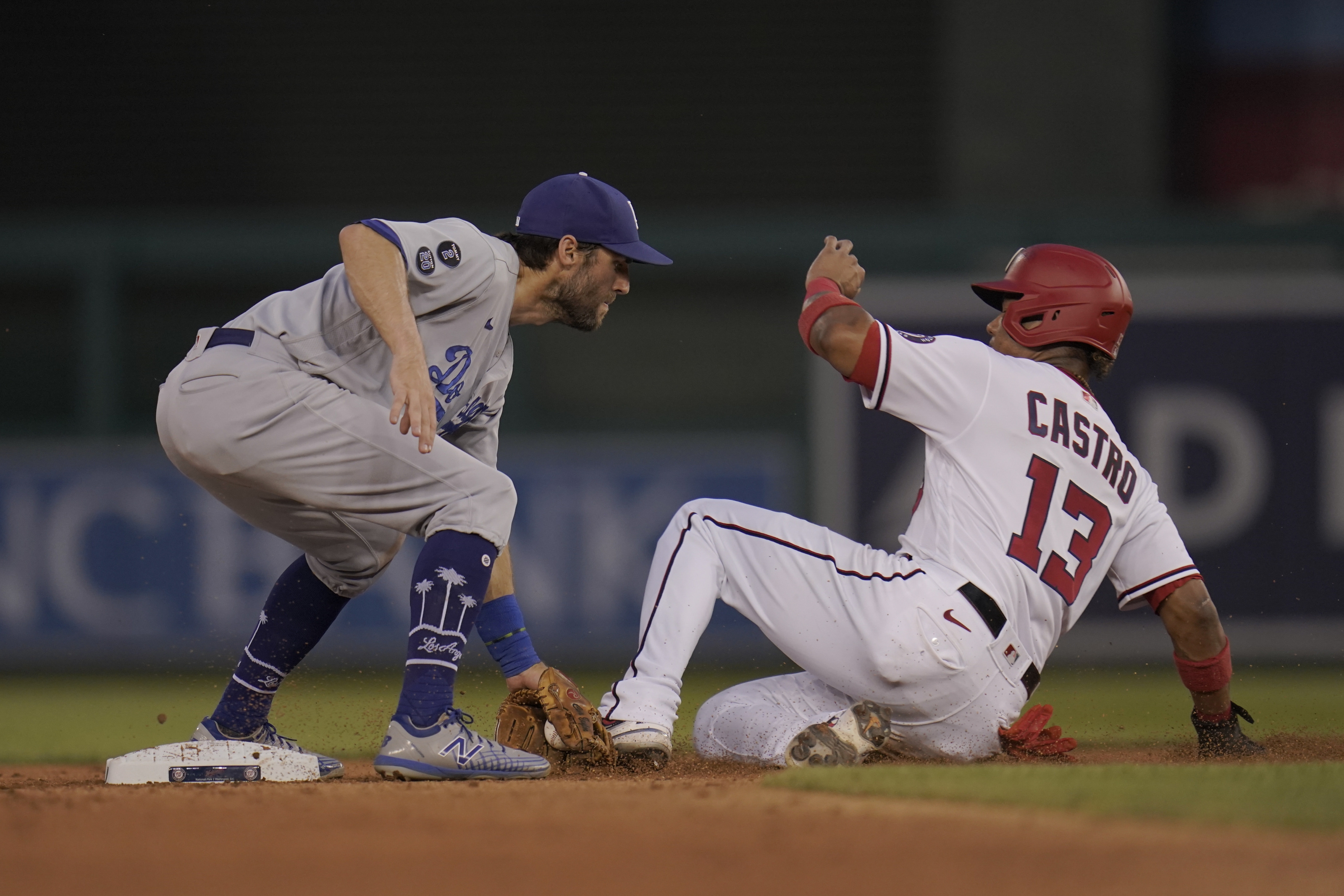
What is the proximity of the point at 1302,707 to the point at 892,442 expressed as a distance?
7.47ft

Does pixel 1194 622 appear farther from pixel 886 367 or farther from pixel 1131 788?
pixel 886 367

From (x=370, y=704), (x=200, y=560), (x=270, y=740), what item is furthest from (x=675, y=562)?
(x=200, y=560)

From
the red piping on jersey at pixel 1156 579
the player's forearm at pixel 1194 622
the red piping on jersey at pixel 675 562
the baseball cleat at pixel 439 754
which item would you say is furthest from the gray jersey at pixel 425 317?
the player's forearm at pixel 1194 622

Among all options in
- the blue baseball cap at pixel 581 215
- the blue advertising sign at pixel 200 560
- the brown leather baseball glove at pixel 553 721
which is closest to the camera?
the brown leather baseball glove at pixel 553 721

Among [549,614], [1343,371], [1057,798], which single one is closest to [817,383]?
[549,614]

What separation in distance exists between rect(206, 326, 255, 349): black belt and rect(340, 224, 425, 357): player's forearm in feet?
0.99

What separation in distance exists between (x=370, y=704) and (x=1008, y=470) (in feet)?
10.3

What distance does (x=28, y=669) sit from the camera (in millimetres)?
6879

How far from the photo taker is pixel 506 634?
143 inches

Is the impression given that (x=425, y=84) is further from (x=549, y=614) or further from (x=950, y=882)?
(x=950, y=882)

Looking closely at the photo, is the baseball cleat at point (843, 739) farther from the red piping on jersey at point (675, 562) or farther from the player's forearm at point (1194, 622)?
the player's forearm at point (1194, 622)

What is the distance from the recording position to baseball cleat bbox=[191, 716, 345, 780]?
3436mm

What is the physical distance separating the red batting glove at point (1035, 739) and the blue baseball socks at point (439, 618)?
4.27 feet

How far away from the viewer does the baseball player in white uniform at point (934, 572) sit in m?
3.34
